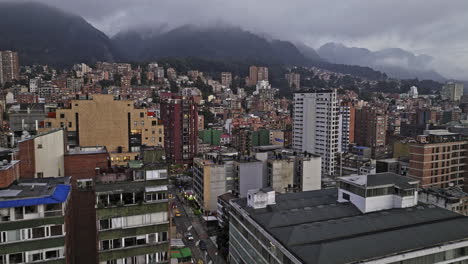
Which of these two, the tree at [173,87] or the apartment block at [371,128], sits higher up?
the tree at [173,87]

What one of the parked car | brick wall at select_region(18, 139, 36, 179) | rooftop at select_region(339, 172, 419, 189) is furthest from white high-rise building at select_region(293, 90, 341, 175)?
brick wall at select_region(18, 139, 36, 179)

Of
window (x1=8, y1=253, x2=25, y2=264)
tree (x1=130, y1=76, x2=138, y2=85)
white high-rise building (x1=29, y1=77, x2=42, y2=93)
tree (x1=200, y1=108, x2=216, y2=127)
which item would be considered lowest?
window (x1=8, y1=253, x2=25, y2=264)

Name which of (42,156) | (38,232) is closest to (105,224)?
(38,232)

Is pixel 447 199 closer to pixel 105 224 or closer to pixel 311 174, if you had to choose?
pixel 311 174

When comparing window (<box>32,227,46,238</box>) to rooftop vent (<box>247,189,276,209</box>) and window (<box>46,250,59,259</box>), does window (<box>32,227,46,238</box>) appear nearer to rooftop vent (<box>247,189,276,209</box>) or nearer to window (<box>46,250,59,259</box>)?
window (<box>46,250,59,259</box>)

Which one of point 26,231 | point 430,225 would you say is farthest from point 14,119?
point 430,225

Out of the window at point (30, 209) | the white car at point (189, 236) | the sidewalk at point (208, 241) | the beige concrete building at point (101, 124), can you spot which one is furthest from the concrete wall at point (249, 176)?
the window at point (30, 209)

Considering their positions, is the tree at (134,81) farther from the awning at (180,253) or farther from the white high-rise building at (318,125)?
the awning at (180,253)
